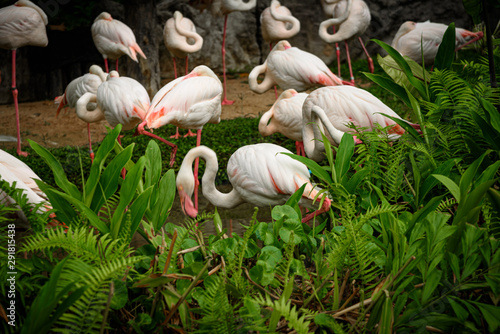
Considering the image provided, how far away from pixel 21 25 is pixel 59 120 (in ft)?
6.01

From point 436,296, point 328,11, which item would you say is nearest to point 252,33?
point 328,11

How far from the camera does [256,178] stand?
3080 mm

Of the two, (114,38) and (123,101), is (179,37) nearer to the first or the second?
(114,38)

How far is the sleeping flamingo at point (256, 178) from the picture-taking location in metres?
2.99

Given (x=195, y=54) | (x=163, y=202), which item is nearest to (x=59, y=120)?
(x=195, y=54)

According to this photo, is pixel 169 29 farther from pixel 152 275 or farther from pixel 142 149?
pixel 152 275

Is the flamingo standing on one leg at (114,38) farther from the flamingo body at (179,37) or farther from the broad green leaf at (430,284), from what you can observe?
the broad green leaf at (430,284)

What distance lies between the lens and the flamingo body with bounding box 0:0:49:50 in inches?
225

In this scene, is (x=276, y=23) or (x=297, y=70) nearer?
(x=297, y=70)

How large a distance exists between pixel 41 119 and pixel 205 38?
405 centimetres

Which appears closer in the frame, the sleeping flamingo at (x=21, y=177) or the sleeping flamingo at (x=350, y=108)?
the sleeping flamingo at (x=21, y=177)

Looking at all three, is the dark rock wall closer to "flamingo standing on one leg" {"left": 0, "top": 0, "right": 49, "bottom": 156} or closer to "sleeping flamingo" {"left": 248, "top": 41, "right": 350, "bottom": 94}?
"flamingo standing on one leg" {"left": 0, "top": 0, "right": 49, "bottom": 156}

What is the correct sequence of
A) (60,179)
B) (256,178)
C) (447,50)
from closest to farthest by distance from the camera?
1. (60,179)
2. (447,50)
3. (256,178)

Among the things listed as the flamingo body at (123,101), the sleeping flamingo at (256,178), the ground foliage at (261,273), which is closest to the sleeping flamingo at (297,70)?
the flamingo body at (123,101)
